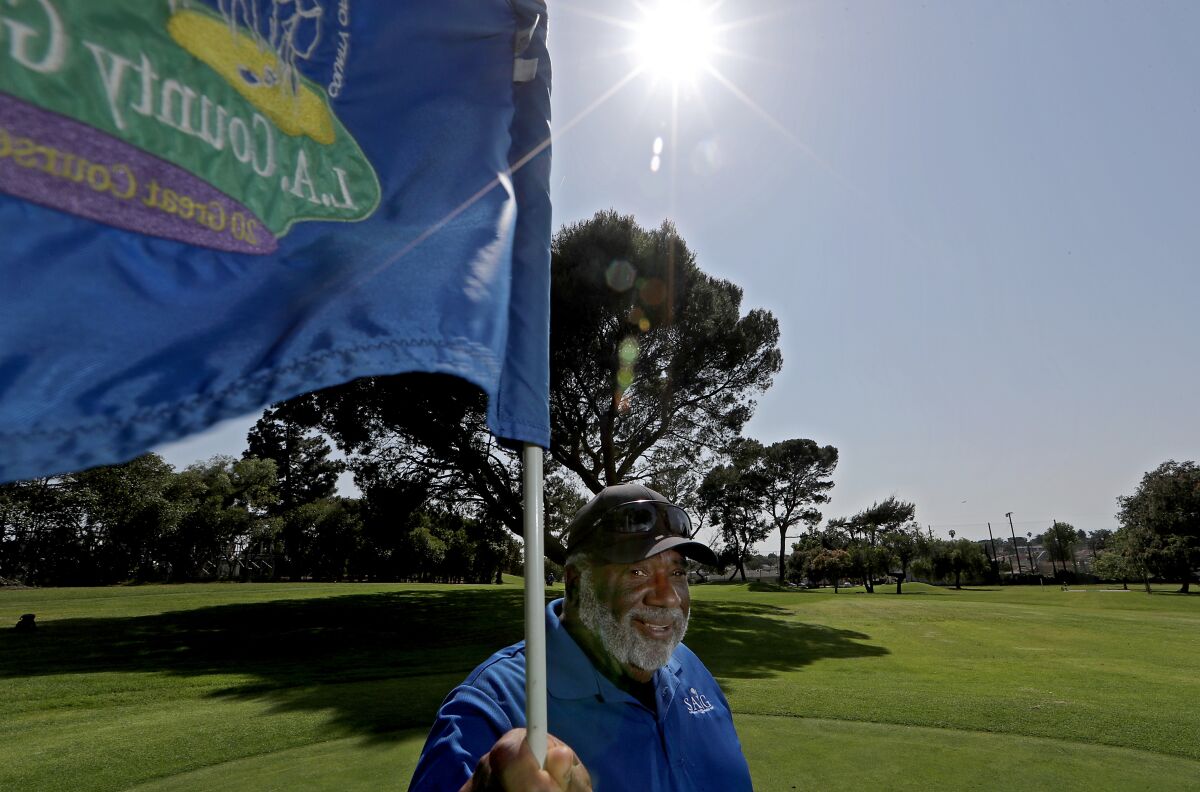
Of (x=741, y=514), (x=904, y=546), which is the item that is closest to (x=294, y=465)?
(x=741, y=514)

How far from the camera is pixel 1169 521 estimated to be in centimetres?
3884

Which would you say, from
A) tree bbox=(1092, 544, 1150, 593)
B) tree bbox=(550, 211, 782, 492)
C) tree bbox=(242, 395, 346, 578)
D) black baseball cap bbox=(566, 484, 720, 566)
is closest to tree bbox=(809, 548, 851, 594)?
tree bbox=(1092, 544, 1150, 593)

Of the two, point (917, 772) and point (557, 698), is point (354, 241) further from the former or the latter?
point (917, 772)

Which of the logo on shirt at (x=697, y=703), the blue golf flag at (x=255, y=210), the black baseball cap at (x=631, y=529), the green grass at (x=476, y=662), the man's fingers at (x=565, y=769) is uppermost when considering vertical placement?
the blue golf flag at (x=255, y=210)

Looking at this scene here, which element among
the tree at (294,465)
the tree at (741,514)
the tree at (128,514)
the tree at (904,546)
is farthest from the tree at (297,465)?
the tree at (904,546)

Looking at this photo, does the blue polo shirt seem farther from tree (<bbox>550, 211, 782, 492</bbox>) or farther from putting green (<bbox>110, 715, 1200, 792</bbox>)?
tree (<bbox>550, 211, 782, 492</bbox>)

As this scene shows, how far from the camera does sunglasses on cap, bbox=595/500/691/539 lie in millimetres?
2244

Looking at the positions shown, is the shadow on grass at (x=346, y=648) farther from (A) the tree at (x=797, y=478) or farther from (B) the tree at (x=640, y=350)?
(A) the tree at (x=797, y=478)

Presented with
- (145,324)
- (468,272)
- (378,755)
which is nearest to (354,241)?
(468,272)

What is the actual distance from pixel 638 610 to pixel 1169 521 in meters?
50.3

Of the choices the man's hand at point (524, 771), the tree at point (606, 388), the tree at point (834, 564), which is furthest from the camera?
the tree at point (834, 564)

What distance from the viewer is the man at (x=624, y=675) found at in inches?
74.0

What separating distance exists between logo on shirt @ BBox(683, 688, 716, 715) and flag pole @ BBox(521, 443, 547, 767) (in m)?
1.25

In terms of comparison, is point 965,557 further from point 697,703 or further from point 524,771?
point 524,771
